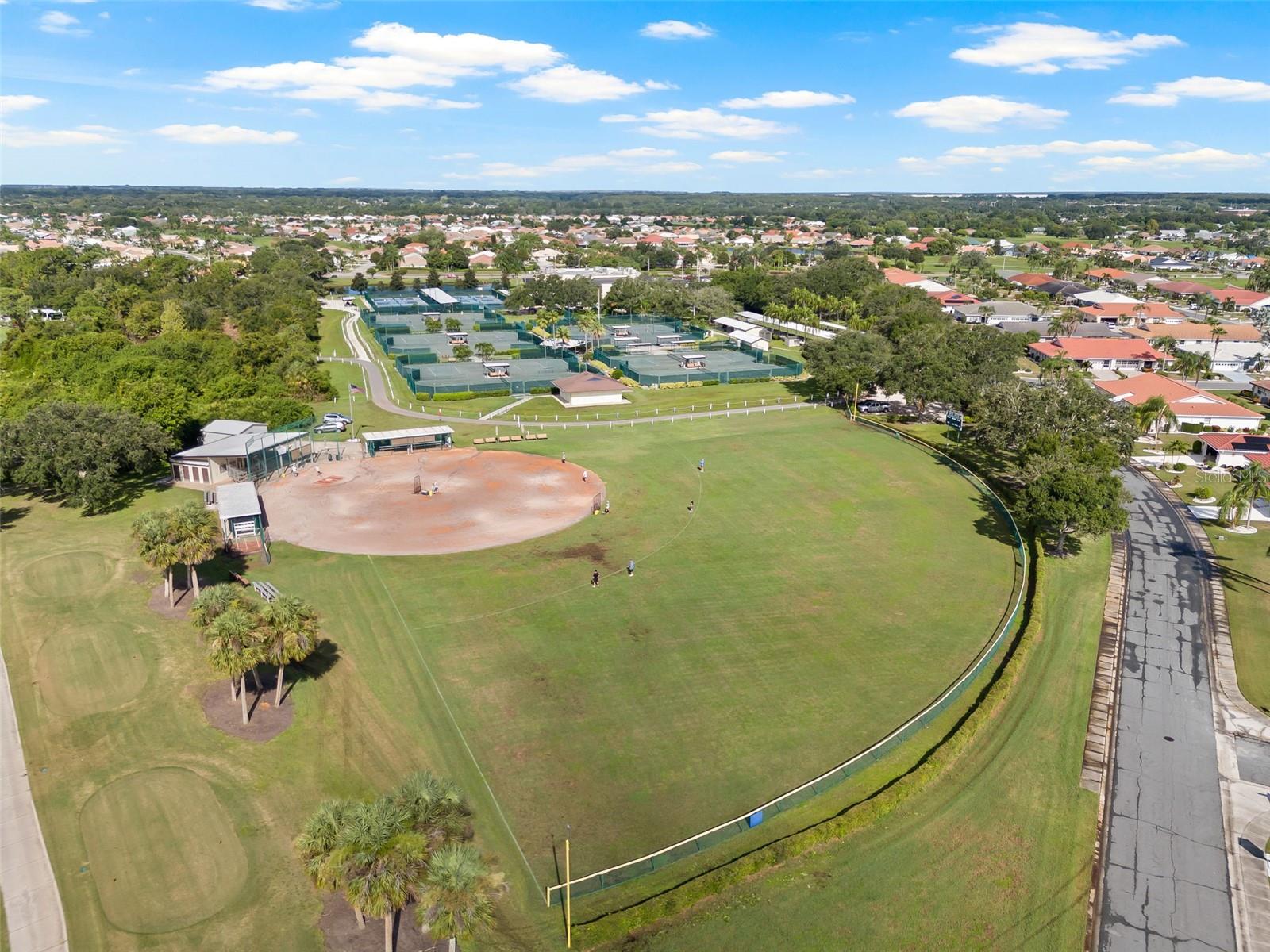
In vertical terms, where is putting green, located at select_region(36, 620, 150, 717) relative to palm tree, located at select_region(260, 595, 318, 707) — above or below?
below

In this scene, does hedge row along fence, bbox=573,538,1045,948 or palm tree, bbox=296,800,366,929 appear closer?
palm tree, bbox=296,800,366,929

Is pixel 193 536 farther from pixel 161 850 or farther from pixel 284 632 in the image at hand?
pixel 161 850

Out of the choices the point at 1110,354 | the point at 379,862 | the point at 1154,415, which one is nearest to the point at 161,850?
the point at 379,862

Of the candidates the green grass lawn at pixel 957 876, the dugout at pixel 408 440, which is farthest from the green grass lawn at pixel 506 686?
the dugout at pixel 408 440

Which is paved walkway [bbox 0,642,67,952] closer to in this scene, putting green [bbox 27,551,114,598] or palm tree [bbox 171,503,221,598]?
palm tree [bbox 171,503,221,598]

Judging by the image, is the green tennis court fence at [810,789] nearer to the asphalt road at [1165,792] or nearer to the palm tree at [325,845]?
the asphalt road at [1165,792]

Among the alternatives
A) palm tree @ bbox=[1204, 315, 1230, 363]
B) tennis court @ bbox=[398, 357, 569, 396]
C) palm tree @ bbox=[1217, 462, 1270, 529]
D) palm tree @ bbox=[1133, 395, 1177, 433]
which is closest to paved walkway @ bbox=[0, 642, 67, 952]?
tennis court @ bbox=[398, 357, 569, 396]

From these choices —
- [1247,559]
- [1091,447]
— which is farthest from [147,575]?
[1247,559]
